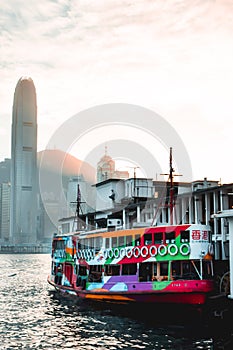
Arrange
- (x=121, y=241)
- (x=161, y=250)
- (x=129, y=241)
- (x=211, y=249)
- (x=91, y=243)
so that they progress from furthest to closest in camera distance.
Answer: (x=91, y=243), (x=121, y=241), (x=129, y=241), (x=161, y=250), (x=211, y=249)

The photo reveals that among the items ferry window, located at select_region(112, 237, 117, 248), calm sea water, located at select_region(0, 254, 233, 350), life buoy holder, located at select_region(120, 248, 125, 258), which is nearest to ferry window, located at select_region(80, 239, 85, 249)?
calm sea water, located at select_region(0, 254, 233, 350)

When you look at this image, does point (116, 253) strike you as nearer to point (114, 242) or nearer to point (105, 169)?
point (114, 242)

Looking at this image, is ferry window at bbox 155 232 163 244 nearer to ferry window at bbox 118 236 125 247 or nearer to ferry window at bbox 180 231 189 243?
ferry window at bbox 180 231 189 243

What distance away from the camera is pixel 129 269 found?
40625 millimetres

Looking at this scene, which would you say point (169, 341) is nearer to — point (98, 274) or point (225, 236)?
point (225, 236)

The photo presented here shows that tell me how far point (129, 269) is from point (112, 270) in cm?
273

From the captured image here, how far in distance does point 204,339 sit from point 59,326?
464 inches

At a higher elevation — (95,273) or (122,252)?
(122,252)

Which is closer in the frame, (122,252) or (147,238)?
(147,238)

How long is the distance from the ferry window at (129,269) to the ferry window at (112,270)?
1.06 meters

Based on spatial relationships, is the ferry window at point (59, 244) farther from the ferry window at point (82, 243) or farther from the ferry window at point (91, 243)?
the ferry window at point (91, 243)

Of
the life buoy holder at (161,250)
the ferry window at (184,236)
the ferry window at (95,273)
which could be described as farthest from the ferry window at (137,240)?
the ferry window at (95,273)

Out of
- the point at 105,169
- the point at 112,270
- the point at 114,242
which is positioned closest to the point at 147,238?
the point at 114,242

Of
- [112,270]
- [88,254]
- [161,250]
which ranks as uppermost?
[161,250]
